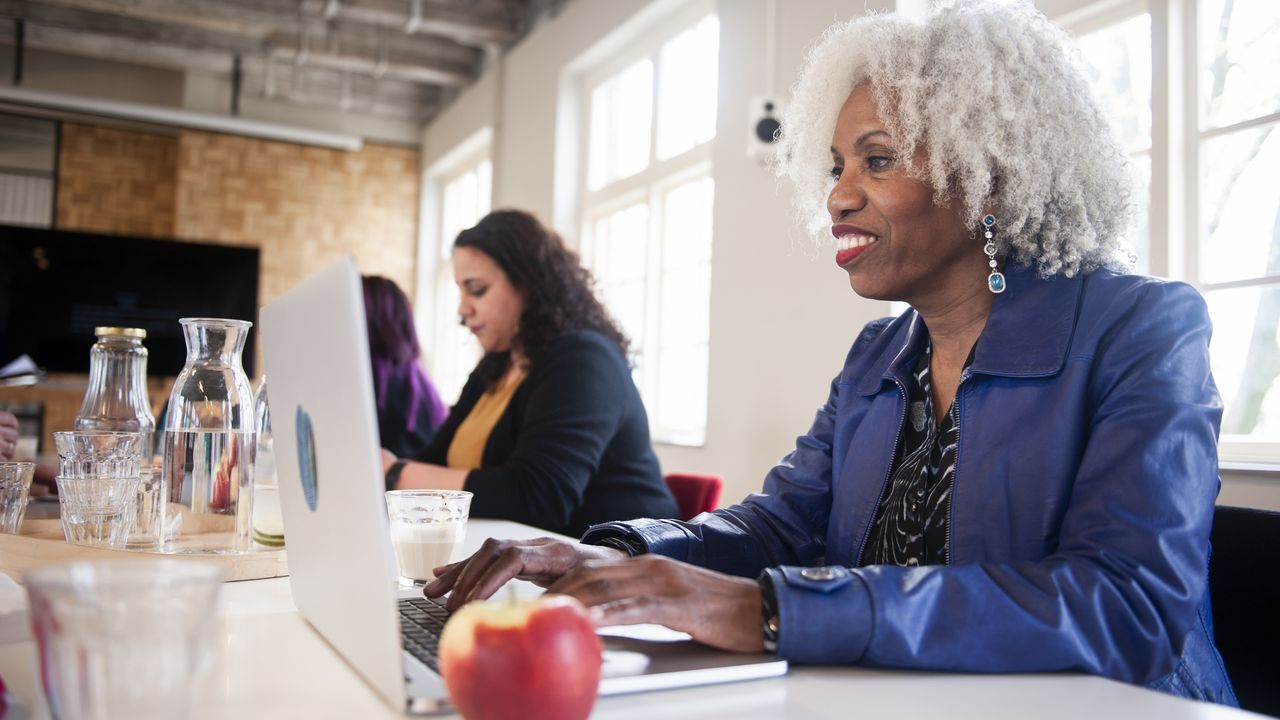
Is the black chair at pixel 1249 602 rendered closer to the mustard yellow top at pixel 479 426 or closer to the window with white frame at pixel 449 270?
the mustard yellow top at pixel 479 426

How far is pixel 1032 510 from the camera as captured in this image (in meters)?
1.12

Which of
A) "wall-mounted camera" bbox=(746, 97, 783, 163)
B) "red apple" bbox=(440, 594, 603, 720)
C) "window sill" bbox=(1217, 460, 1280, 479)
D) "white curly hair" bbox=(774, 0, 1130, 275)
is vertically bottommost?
"red apple" bbox=(440, 594, 603, 720)

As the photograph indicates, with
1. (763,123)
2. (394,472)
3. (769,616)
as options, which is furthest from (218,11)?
(769,616)

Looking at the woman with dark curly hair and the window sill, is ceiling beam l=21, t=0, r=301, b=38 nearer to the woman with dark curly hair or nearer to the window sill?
the woman with dark curly hair

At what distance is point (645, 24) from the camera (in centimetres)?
470

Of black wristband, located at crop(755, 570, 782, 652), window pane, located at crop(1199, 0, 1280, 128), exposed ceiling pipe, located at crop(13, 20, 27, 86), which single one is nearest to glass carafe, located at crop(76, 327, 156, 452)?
black wristband, located at crop(755, 570, 782, 652)

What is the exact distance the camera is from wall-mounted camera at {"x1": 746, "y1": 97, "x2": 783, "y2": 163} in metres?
3.45

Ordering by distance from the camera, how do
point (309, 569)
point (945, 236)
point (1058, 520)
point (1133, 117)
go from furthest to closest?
point (1133, 117) → point (945, 236) → point (1058, 520) → point (309, 569)

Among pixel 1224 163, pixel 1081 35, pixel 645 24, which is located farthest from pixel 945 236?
pixel 645 24

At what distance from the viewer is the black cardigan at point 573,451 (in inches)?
83.4

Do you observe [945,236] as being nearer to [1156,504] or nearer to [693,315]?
[1156,504]

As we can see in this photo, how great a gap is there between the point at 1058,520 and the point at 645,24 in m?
4.00

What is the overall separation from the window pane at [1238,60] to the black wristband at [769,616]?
2.12m

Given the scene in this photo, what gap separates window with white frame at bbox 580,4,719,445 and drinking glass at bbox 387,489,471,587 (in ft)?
9.18
